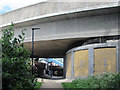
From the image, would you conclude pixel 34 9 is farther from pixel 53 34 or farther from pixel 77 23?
pixel 77 23

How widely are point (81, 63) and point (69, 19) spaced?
594 centimetres

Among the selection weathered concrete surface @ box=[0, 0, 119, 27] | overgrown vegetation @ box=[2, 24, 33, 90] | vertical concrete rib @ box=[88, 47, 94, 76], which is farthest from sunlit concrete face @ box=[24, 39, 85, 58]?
overgrown vegetation @ box=[2, 24, 33, 90]

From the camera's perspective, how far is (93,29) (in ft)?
63.6

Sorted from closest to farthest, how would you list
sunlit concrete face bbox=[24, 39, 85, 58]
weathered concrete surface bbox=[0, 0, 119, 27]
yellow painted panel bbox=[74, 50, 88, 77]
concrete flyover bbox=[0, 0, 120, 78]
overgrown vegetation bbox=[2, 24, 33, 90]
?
overgrown vegetation bbox=[2, 24, 33, 90] < weathered concrete surface bbox=[0, 0, 119, 27] < concrete flyover bbox=[0, 0, 120, 78] < yellow painted panel bbox=[74, 50, 88, 77] < sunlit concrete face bbox=[24, 39, 85, 58]

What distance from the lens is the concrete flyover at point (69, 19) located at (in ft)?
60.3

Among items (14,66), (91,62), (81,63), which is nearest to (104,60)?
(91,62)

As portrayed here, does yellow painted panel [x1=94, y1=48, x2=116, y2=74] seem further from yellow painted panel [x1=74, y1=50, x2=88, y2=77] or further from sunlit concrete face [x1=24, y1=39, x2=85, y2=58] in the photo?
sunlit concrete face [x1=24, y1=39, x2=85, y2=58]

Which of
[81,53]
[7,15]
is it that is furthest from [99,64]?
[7,15]

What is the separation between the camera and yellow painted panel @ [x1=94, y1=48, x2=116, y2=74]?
56.0 ft

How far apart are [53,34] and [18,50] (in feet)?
52.7

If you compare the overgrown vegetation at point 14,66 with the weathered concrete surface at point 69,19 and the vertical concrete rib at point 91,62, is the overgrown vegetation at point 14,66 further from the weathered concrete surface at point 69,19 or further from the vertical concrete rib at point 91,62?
the weathered concrete surface at point 69,19

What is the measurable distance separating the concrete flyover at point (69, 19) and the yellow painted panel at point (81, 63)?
2.01 meters

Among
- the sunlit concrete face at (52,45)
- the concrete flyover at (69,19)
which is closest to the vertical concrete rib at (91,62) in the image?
the concrete flyover at (69,19)

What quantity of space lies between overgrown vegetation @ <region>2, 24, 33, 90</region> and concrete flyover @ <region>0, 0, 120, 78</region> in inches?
534
